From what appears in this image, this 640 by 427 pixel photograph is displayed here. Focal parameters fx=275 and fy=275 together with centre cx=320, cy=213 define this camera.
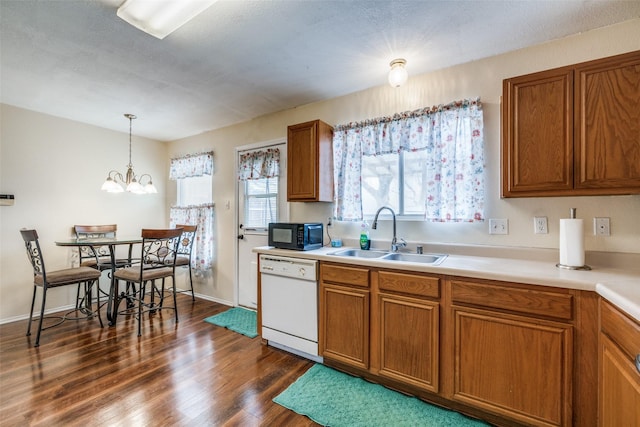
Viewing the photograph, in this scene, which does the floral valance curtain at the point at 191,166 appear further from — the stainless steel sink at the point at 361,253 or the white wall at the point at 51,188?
the stainless steel sink at the point at 361,253

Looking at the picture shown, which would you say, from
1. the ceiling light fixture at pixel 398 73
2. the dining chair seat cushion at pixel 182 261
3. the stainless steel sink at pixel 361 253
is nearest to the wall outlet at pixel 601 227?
the stainless steel sink at pixel 361 253

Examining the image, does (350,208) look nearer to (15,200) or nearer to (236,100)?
(236,100)

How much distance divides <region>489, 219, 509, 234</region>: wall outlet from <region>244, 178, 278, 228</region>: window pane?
7.13 feet

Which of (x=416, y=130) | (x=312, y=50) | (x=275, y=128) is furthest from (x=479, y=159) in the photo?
(x=275, y=128)

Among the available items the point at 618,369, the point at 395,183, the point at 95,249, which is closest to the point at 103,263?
the point at 95,249

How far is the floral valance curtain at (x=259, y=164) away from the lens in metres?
3.19

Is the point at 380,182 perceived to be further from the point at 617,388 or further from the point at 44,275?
the point at 44,275

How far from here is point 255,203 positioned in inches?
137

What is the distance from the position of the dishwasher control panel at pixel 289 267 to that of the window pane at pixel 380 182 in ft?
2.64

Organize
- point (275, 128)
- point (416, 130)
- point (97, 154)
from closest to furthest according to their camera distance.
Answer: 1. point (416, 130)
2. point (275, 128)
3. point (97, 154)

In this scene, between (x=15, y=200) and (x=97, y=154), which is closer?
(x=15, y=200)

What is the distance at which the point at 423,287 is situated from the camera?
67.6 inches

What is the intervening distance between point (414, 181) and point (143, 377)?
8.54 ft

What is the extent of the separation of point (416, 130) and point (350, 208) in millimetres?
891
